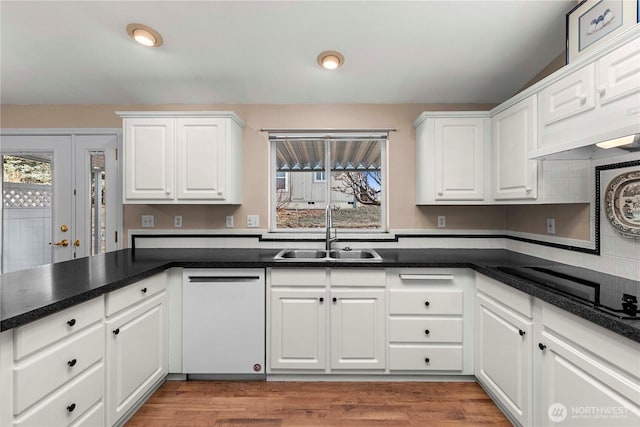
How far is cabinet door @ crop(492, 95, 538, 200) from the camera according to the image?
6.66ft

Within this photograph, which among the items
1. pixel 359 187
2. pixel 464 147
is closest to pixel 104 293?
pixel 359 187

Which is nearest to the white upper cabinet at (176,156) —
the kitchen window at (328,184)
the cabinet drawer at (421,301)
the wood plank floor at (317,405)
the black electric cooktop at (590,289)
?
the kitchen window at (328,184)

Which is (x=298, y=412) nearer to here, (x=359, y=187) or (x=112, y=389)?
(x=112, y=389)

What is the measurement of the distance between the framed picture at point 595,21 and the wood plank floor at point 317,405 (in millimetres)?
2222

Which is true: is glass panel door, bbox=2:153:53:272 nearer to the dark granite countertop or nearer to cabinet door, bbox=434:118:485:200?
the dark granite countertop

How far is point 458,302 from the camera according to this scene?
221 cm

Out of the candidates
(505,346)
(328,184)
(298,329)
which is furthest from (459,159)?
(298,329)

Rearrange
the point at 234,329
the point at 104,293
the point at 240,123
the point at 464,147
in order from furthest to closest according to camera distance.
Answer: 1. the point at 240,123
2. the point at 464,147
3. the point at 234,329
4. the point at 104,293

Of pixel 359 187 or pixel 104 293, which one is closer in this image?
pixel 104 293

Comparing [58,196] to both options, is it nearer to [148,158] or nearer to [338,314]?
[148,158]

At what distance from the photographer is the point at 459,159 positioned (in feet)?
8.37

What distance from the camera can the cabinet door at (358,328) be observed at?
2225mm

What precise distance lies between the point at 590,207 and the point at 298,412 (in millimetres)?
2211

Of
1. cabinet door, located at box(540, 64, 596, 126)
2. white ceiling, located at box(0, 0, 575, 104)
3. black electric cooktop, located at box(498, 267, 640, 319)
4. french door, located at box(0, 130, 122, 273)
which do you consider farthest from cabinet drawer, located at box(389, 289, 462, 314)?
french door, located at box(0, 130, 122, 273)
